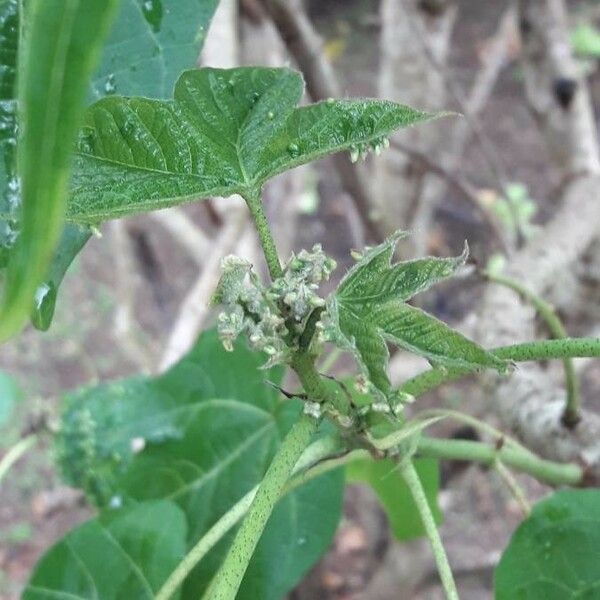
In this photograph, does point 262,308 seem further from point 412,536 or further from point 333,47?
point 333,47

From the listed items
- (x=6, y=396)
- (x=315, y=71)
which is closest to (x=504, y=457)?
(x=315, y=71)

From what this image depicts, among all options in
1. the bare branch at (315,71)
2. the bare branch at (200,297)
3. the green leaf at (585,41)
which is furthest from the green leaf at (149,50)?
the green leaf at (585,41)

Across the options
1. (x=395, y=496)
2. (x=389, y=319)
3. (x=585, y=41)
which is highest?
(x=585, y=41)

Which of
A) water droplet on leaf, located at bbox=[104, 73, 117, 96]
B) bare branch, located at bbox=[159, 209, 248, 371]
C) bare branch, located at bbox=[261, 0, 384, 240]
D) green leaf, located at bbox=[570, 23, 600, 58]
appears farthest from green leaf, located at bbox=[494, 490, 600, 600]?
green leaf, located at bbox=[570, 23, 600, 58]

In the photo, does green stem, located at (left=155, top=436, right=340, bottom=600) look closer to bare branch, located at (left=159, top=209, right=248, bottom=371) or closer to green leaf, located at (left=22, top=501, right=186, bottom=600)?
green leaf, located at (left=22, top=501, right=186, bottom=600)

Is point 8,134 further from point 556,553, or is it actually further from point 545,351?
point 556,553
